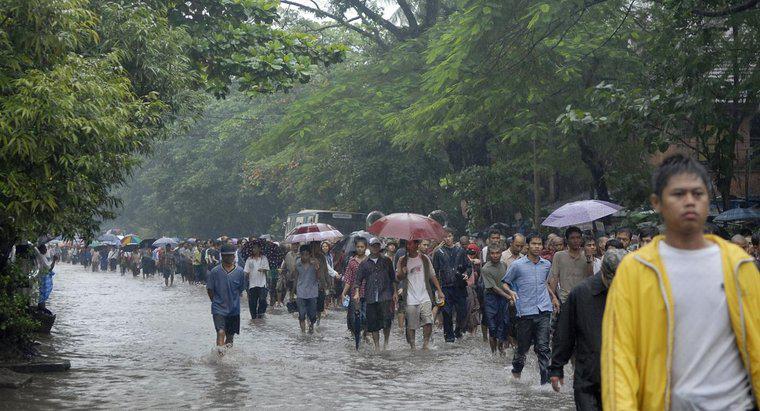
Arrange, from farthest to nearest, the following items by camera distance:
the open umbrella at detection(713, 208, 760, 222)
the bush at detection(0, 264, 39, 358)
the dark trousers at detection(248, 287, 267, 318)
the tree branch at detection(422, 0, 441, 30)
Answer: the tree branch at detection(422, 0, 441, 30) → the dark trousers at detection(248, 287, 267, 318) → the open umbrella at detection(713, 208, 760, 222) → the bush at detection(0, 264, 39, 358)

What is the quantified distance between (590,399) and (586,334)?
1.22 ft

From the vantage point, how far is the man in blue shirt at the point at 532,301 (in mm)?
11367

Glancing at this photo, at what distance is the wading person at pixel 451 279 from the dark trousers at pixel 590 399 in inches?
398

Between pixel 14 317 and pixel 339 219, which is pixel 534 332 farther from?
pixel 339 219

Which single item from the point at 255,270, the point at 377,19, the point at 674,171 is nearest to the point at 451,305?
the point at 255,270

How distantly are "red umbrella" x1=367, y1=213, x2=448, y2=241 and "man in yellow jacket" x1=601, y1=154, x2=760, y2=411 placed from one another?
11608mm

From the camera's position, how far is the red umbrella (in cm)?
1542

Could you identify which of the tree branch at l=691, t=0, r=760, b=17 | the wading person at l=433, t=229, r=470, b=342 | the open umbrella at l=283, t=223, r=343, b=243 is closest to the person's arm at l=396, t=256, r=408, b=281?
the wading person at l=433, t=229, r=470, b=342

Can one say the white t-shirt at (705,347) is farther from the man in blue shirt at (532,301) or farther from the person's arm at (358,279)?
the person's arm at (358,279)

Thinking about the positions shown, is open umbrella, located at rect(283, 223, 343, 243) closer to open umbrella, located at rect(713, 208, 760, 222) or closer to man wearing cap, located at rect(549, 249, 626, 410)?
open umbrella, located at rect(713, 208, 760, 222)

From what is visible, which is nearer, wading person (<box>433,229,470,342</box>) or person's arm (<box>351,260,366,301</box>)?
person's arm (<box>351,260,366,301</box>)

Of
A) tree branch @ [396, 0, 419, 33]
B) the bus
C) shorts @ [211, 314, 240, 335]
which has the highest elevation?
tree branch @ [396, 0, 419, 33]

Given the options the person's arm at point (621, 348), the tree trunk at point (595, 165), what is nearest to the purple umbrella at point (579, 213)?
the tree trunk at point (595, 165)

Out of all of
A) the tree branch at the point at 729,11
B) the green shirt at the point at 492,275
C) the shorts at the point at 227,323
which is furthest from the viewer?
the shorts at the point at 227,323
